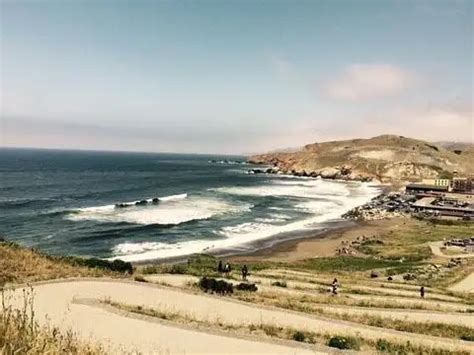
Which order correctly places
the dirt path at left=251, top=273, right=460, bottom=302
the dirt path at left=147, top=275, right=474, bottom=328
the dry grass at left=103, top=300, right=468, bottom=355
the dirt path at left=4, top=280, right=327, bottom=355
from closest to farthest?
the dirt path at left=4, top=280, right=327, bottom=355, the dry grass at left=103, top=300, right=468, bottom=355, the dirt path at left=147, top=275, right=474, bottom=328, the dirt path at left=251, top=273, right=460, bottom=302

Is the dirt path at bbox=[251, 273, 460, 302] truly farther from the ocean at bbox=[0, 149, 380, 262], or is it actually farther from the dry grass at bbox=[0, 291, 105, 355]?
the dry grass at bbox=[0, 291, 105, 355]

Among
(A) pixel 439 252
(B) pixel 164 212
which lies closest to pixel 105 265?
(A) pixel 439 252

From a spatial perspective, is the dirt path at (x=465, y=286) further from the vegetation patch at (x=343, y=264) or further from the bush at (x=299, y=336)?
the bush at (x=299, y=336)

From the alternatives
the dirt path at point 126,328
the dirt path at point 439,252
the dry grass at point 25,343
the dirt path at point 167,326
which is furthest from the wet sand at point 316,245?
the dry grass at point 25,343

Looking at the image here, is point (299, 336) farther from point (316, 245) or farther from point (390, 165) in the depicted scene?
point (390, 165)

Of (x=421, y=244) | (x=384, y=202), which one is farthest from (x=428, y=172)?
(x=421, y=244)

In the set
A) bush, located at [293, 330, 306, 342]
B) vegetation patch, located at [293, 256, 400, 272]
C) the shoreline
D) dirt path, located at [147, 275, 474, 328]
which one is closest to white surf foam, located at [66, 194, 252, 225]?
the shoreline

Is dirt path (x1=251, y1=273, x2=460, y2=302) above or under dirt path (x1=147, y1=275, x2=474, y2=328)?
under
